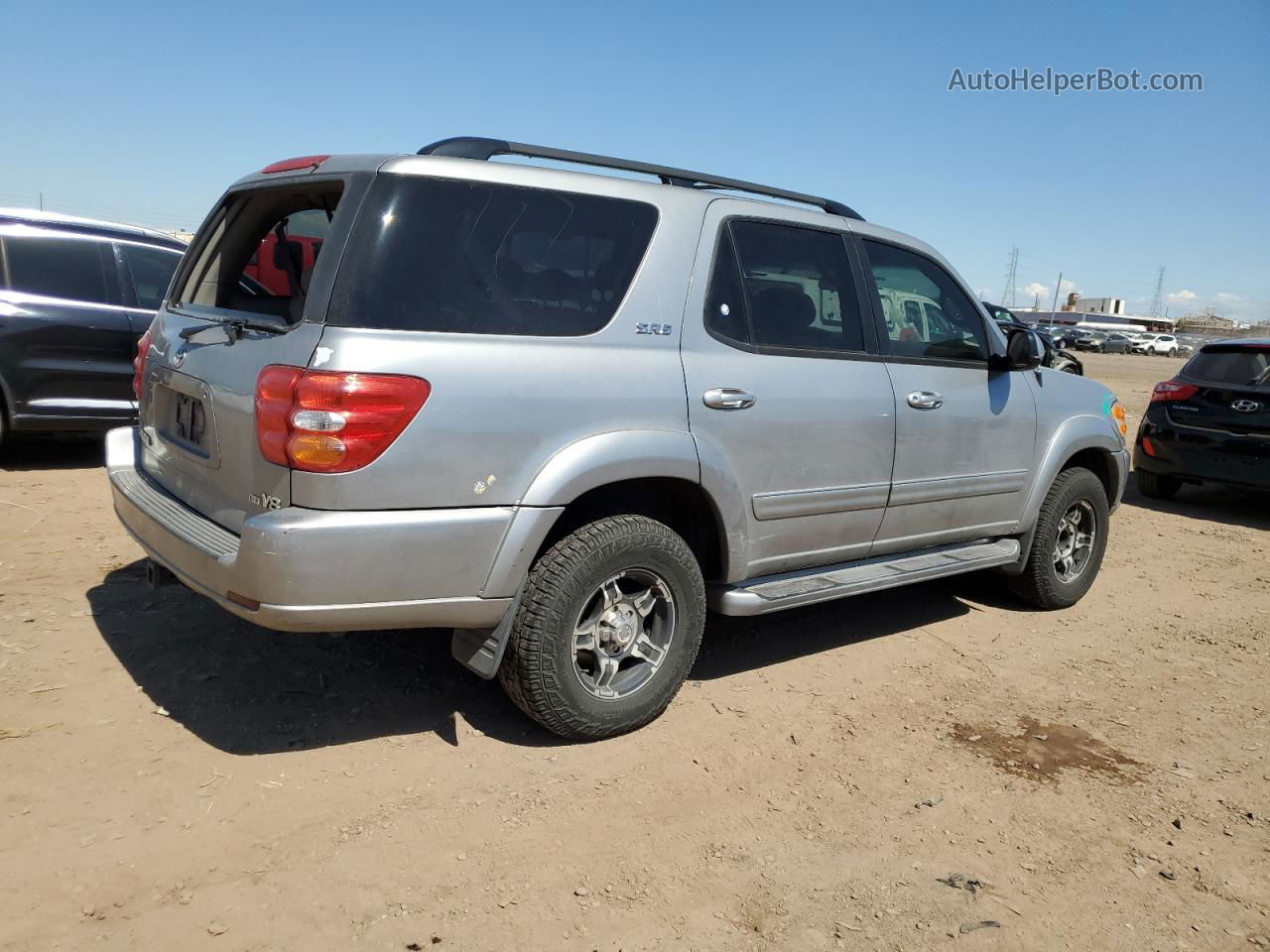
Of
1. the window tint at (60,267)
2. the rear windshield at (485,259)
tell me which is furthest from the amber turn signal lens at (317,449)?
the window tint at (60,267)

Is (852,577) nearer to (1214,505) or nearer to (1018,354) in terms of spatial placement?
(1018,354)

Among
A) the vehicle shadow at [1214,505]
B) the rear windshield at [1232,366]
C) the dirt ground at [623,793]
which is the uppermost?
the rear windshield at [1232,366]

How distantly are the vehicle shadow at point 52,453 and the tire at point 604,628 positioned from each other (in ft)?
18.0

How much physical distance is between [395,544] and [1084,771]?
264 cm

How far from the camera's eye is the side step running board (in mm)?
3908

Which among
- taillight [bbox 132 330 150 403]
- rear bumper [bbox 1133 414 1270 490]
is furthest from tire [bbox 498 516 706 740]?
rear bumper [bbox 1133 414 1270 490]

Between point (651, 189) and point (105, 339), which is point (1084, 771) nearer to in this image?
point (651, 189)

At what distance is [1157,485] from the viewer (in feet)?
30.0

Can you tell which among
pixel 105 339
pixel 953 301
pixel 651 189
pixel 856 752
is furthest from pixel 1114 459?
pixel 105 339

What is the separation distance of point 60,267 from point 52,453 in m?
1.54

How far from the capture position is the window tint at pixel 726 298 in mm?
3766

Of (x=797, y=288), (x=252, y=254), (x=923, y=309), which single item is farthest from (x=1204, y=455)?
(x=252, y=254)

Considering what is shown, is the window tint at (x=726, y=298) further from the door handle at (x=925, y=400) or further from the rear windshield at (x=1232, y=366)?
the rear windshield at (x=1232, y=366)

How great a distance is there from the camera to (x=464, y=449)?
9.94ft
